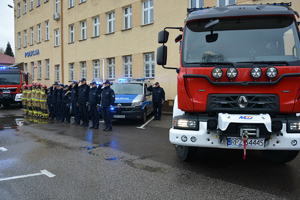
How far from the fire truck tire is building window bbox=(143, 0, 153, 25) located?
49.3 ft

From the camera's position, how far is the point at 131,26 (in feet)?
69.2

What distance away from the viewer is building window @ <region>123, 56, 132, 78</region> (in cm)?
2155

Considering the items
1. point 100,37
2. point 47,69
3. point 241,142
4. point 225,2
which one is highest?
point 225,2

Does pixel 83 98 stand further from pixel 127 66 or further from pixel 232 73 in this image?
pixel 127 66

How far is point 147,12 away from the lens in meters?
20.0

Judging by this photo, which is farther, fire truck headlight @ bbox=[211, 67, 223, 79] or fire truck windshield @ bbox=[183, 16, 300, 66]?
fire truck windshield @ bbox=[183, 16, 300, 66]

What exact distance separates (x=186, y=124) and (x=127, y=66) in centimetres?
1723

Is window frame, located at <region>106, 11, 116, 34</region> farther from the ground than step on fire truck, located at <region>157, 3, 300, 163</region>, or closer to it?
farther from the ground

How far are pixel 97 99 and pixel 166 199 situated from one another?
24.1 feet

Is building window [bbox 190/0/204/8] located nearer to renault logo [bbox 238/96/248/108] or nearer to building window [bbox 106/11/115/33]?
building window [bbox 106/11/115/33]

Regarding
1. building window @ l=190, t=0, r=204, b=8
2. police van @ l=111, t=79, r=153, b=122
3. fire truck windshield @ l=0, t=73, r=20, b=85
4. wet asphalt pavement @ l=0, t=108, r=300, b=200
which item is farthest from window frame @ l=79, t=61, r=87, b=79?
wet asphalt pavement @ l=0, t=108, r=300, b=200

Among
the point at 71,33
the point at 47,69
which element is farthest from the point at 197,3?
the point at 47,69

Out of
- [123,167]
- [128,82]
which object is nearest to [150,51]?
[128,82]

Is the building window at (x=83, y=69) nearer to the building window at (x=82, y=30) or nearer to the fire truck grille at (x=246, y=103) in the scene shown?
the building window at (x=82, y=30)
